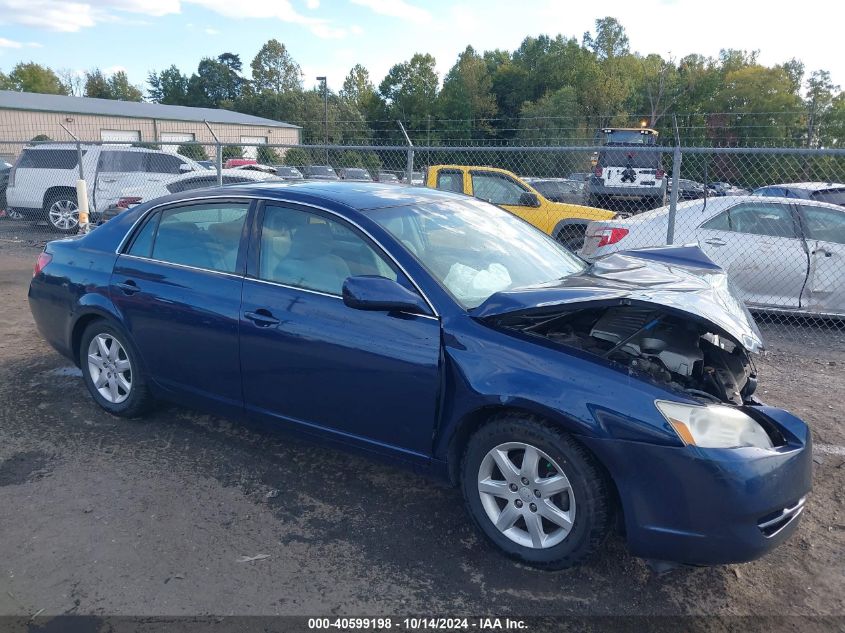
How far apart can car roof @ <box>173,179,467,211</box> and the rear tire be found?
11872 millimetres

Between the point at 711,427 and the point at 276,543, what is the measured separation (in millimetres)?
2022

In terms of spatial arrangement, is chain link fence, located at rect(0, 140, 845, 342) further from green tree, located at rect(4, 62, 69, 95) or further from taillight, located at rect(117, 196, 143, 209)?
green tree, located at rect(4, 62, 69, 95)

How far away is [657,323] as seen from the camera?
3.19 metres

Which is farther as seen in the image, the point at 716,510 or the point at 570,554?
the point at 570,554

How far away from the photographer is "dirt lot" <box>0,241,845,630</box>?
2867 mm

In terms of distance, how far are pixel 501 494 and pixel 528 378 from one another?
563mm

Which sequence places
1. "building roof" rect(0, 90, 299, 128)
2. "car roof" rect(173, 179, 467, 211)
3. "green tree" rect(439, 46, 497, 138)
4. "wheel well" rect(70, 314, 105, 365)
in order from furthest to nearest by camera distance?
"green tree" rect(439, 46, 497, 138), "building roof" rect(0, 90, 299, 128), "wheel well" rect(70, 314, 105, 365), "car roof" rect(173, 179, 467, 211)

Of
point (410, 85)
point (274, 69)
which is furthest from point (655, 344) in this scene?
point (274, 69)

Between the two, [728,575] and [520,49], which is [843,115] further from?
[520,49]

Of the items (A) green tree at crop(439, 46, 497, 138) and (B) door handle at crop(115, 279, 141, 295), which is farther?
(A) green tree at crop(439, 46, 497, 138)

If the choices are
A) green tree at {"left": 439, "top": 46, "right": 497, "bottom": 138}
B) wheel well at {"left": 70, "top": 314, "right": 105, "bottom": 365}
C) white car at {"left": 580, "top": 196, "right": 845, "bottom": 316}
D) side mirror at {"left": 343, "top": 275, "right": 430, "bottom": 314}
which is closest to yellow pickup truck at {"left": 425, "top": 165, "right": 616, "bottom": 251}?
white car at {"left": 580, "top": 196, "right": 845, "bottom": 316}

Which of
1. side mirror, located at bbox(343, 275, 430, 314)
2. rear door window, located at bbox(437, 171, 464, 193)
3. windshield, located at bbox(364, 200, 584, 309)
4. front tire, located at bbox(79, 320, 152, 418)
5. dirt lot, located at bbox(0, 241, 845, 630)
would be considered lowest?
dirt lot, located at bbox(0, 241, 845, 630)

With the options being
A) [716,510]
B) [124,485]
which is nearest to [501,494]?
[716,510]

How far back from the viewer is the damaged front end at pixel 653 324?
297cm
